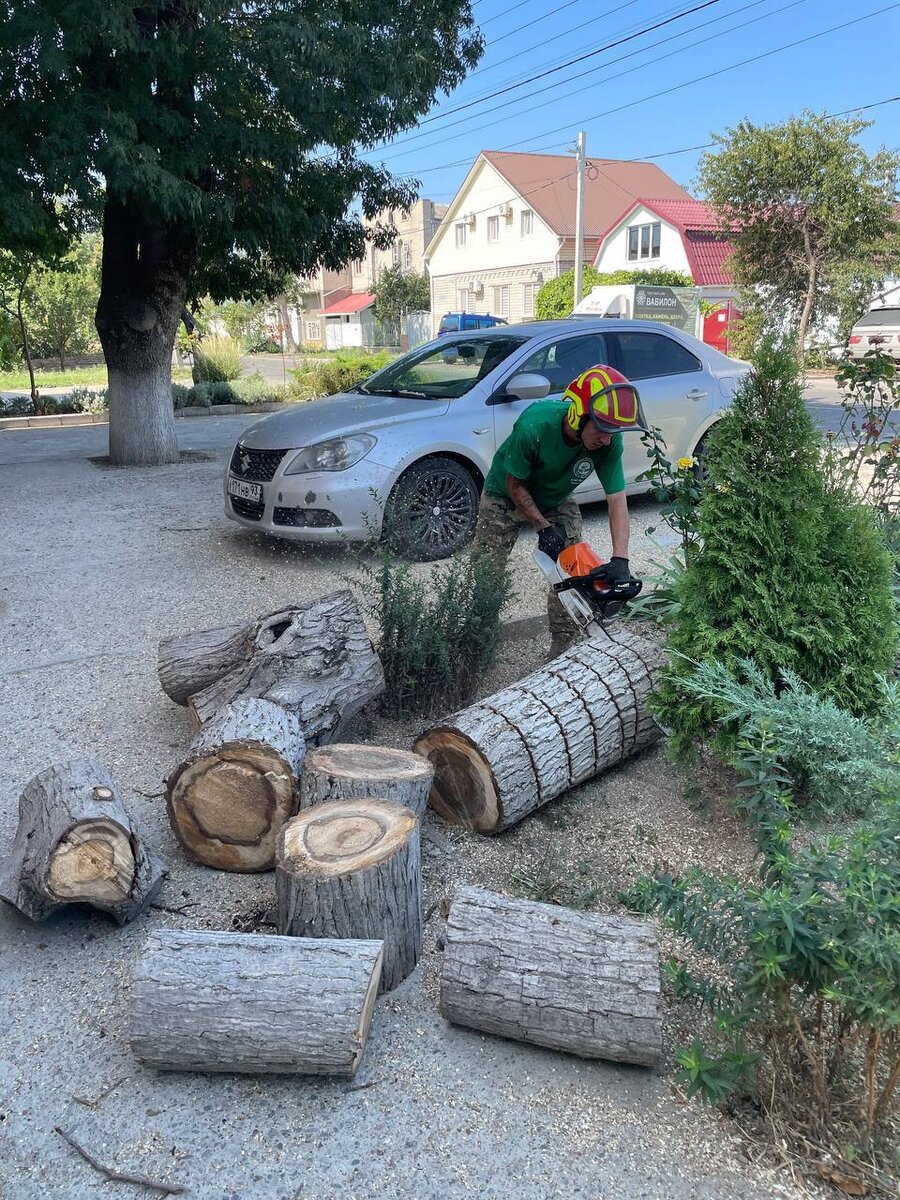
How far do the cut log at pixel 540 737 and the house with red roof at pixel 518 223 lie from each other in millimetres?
42605

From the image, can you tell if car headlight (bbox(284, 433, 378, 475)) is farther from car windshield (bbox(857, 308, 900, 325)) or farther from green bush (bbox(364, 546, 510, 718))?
car windshield (bbox(857, 308, 900, 325))

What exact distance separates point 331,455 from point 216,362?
15.8 m

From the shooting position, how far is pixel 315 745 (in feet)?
12.3

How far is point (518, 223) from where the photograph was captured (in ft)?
151

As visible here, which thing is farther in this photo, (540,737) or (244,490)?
(244,490)

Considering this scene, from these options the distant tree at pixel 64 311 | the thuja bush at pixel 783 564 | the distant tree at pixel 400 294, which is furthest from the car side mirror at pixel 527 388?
the distant tree at pixel 400 294

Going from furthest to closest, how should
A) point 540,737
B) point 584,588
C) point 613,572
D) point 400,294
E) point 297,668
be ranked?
1. point 400,294
2. point 584,588
3. point 613,572
4. point 297,668
5. point 540,737

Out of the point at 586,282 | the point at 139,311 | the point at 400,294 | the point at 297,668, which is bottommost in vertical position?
the point at 297,668

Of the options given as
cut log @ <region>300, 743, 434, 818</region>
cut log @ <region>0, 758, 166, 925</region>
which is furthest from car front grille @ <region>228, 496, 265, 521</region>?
cut log @ <region>0, 758, 166, 925</region>

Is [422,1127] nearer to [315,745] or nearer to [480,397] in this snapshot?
[315,745]

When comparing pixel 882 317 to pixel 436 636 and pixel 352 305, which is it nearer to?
pixel 436 636

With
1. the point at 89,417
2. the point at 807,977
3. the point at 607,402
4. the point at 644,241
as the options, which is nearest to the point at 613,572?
the point at 607,402

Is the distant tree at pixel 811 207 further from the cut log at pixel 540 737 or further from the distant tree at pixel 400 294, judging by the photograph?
the distant tree at pixel 400 294

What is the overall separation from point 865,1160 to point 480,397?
5912 millimetres
